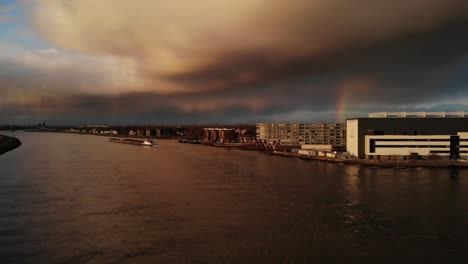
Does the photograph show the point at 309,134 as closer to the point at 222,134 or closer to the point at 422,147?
the point at 222,134

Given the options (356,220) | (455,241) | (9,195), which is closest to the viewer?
(455,241)

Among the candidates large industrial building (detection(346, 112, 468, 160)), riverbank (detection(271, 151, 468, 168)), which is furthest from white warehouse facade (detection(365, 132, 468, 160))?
riverbank (detection(271, 151, 468, 168))

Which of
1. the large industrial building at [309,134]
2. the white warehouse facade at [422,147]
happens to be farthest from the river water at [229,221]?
the large industrial building at [309,134]

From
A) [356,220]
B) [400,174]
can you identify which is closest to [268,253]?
[356,220]

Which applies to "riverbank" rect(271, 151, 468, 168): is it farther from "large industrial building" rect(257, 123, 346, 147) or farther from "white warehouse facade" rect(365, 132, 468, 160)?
"large industrial building" rect(257, 123, 346, 147)

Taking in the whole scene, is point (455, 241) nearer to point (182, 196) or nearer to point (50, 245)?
point (182, 196)

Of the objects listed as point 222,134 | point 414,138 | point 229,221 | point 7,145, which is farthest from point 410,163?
point 7,145
